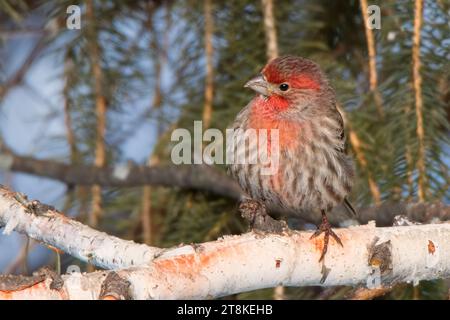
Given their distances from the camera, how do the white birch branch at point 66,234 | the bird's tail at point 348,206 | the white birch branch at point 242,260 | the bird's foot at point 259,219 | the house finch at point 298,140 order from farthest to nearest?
the bird's tail at point 348,206, the house finch at point 298,140, the bird's foot at point 259,219, the white birch branch at point 66,234, the white birch branch at point 242,260

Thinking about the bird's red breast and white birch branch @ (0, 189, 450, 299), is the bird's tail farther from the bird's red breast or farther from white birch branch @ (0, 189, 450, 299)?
white birch branch @ (0, 189, 450, 299)

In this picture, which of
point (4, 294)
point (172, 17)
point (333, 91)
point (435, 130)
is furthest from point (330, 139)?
point (4, 294)

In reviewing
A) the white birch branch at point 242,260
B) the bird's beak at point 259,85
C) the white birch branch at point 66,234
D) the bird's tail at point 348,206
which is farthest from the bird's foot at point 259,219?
the bird's tail at point 348,206

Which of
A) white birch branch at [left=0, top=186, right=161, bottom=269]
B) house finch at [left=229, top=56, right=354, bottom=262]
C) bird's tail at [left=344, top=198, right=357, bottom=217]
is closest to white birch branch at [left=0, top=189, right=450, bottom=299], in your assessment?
white birch branch at [left=0, top=186, right=161, bottom=269]

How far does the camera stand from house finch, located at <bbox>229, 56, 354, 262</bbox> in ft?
11.2

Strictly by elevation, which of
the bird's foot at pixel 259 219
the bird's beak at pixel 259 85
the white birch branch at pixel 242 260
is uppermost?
the bird's beak at pixel 259 85

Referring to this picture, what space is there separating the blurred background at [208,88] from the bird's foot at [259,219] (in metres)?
0.60

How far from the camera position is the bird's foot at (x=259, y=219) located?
2.41 m

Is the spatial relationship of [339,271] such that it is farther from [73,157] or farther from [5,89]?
[5,89]

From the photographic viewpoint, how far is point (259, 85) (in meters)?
3.46

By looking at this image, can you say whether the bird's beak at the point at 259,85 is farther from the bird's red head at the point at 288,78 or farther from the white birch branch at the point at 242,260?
the white birch branch at the point at 242,260

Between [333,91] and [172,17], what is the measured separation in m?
0.93

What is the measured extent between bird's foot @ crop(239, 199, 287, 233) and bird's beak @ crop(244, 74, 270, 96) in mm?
740
